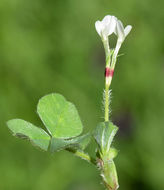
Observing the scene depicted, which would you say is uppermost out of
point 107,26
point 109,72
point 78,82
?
point 107,26

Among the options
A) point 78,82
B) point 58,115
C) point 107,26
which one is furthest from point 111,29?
point 78,82

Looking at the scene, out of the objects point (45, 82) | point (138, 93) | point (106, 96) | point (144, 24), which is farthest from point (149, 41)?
point (106, 96)

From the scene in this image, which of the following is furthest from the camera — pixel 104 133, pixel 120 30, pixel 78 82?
pixel 78 82

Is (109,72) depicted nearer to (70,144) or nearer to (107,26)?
(107,26)

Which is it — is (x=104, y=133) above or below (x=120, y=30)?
below

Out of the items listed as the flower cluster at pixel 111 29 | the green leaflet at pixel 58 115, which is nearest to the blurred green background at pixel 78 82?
the green leaflet at pixel 58 115

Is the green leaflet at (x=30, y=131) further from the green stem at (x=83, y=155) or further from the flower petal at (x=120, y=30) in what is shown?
the flower petal at (x=120, y=30)
